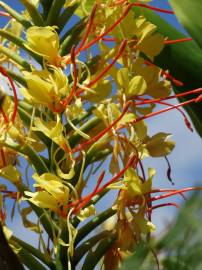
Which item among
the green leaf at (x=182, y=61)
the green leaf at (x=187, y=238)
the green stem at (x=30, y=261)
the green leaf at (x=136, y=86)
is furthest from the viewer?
the green leaf at (x=182, y=61)

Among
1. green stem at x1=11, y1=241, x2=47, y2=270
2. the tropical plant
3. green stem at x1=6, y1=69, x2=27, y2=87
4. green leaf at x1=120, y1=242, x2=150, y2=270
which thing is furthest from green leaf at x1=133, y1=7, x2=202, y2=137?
green leaf at x1=120, y1=242, x2=150, y2=270

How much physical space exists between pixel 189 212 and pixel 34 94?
1.72 ft

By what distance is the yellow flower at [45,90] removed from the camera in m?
0.69

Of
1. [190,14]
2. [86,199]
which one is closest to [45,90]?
[86,199]

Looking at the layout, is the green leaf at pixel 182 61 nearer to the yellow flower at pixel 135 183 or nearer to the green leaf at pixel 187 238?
the yellow flower at pixel 135 183

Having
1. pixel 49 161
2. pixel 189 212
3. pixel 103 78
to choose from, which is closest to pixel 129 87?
pixel 103 78

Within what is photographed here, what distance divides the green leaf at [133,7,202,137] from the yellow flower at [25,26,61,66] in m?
0.26

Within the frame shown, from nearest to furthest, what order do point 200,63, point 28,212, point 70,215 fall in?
point 70,215, point 28,212, point 200,63

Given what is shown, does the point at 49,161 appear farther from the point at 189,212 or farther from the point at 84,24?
the point at 189,212

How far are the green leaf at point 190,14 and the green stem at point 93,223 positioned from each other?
11.4 inches

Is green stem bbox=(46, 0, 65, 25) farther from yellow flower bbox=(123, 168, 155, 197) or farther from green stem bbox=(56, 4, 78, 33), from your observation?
yellow flower bbox=(123, 168, 155, 197)

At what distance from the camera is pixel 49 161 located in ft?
2.23

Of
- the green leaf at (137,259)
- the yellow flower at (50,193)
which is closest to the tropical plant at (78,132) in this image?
the yellow flower at (50,193)

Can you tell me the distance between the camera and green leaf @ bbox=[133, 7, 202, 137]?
0.89 meters
